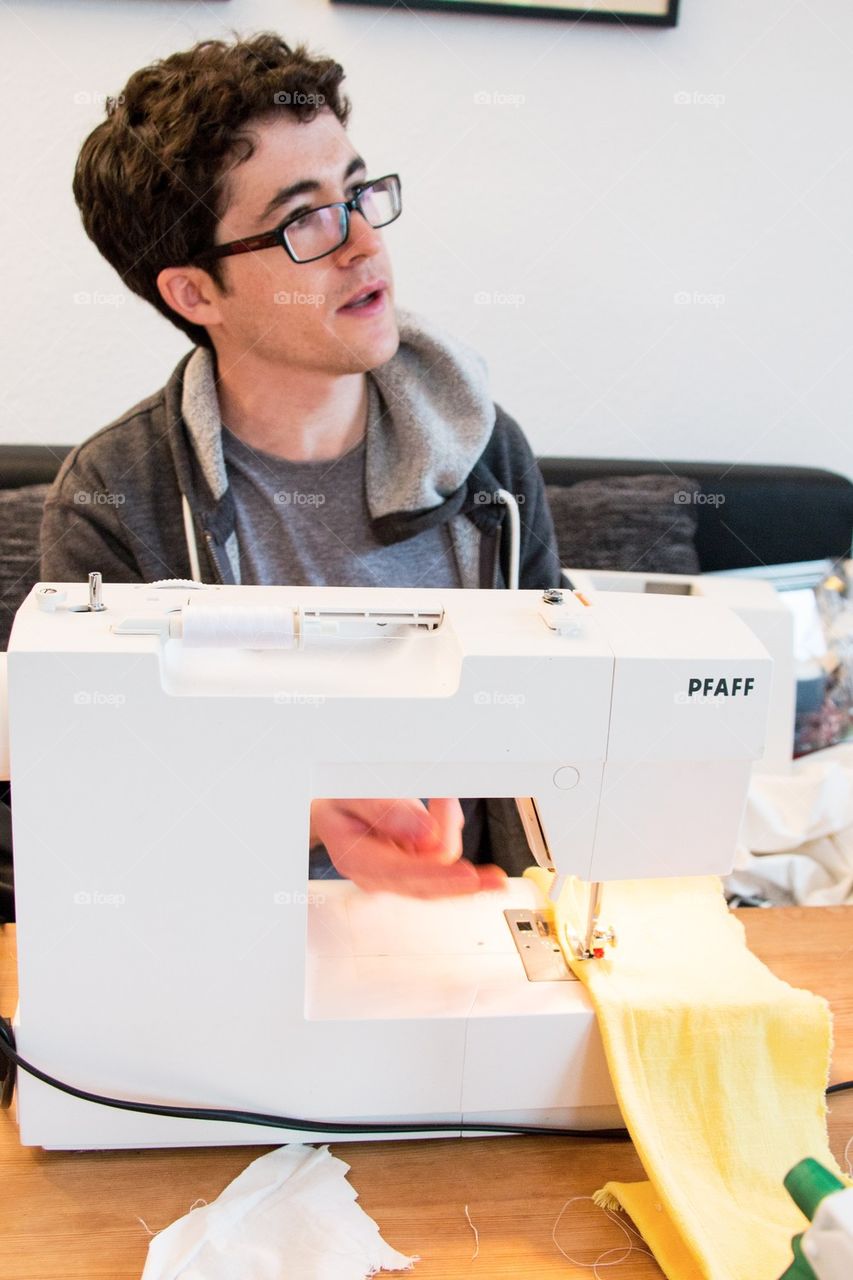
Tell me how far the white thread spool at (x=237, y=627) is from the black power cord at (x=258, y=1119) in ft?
1.18

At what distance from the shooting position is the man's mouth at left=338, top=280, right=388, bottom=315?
5.25 feet

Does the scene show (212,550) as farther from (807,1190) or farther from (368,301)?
(807,1190)

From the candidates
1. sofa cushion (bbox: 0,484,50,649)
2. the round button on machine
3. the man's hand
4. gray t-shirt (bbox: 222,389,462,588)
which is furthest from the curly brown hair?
the round button on machine

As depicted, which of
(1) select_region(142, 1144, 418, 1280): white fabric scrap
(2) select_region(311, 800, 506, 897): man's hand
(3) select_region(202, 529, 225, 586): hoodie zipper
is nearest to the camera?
(1) select_region(142, 1144, 418, 1280): white fabric scrap

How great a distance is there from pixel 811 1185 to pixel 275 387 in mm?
1230

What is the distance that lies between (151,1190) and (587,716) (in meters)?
0.52

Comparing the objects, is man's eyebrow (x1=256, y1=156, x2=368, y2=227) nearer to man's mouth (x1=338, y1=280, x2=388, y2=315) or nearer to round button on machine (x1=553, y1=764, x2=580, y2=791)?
man's mouth (x1=338, y1=280, x2=388, y2=315)

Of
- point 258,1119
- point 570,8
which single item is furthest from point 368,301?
point 258,1119

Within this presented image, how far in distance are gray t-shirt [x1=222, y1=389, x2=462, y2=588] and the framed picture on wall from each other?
1.93ft

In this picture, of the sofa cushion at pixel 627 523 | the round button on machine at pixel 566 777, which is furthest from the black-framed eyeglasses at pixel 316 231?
the round button on machine at pixel 566 777

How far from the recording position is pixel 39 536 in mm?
1654

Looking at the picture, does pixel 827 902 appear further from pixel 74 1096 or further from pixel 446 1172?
pixel 74 1096

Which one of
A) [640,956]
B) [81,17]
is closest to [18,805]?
[640,956]

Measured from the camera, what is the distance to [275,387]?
1.62 meters
